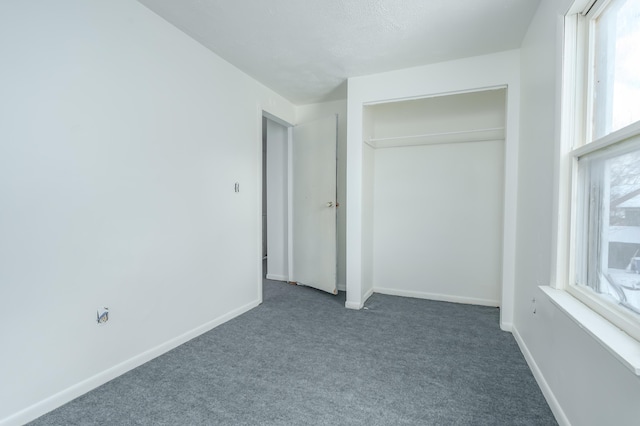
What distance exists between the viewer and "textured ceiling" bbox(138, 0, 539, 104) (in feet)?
6.90

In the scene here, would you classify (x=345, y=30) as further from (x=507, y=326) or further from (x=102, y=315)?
(x=507, y=326)

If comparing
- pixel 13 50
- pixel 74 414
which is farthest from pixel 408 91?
pixel 74 414

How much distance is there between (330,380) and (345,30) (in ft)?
8.31

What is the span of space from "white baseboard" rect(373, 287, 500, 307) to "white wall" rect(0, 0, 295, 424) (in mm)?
2042

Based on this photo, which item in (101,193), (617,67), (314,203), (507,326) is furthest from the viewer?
(314,203)

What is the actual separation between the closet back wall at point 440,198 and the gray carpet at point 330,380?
2.31ft

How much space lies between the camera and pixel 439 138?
3512mm

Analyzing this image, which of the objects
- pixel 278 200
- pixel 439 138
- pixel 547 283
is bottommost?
pixel 547 283

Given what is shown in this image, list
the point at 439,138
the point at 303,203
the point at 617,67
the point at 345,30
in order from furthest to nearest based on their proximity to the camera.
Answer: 1. the point at 303,203
2. the point at 439,138
3. the point at 345,30
4. the point at 617,67

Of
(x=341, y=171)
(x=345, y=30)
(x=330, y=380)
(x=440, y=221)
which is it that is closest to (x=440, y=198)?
(x=440, y=221)

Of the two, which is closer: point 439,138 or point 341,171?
point 439,138

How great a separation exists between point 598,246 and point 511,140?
149 cm

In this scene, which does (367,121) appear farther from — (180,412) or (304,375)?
(180,412)

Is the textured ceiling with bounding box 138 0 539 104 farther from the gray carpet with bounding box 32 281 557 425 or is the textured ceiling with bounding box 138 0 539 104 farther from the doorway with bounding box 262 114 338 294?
the gray carpet with bounding box 32 281 557 425
